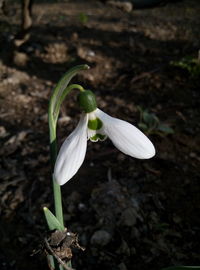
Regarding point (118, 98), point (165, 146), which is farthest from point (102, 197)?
point (118, 98)

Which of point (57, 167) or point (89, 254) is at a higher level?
point (57, 167)

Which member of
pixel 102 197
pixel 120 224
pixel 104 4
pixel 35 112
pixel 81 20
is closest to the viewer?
pixel 120 224

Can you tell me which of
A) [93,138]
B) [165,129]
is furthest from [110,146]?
[93,138]

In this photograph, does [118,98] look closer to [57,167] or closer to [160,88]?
[160,88]

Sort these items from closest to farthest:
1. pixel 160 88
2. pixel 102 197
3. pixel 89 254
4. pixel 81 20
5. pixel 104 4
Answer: pixel 89 254, pixel 102 197, pixel 160 88, pixel 81 20, pixel 104 4

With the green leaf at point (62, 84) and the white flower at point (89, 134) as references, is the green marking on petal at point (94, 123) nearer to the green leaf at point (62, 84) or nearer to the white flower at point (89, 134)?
the white flower at point (89, 134)

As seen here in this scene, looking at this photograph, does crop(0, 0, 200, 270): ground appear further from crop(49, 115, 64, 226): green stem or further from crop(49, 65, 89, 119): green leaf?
crop(49, 65, 89, 119): green leaf

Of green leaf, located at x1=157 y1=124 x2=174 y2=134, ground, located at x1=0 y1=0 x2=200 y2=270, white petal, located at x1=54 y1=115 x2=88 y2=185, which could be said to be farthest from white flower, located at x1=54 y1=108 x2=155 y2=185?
green leaf, located at x1=157 y1=124 x2=174 y2=134

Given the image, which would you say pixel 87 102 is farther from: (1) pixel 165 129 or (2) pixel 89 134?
(1) pixel 165 129
